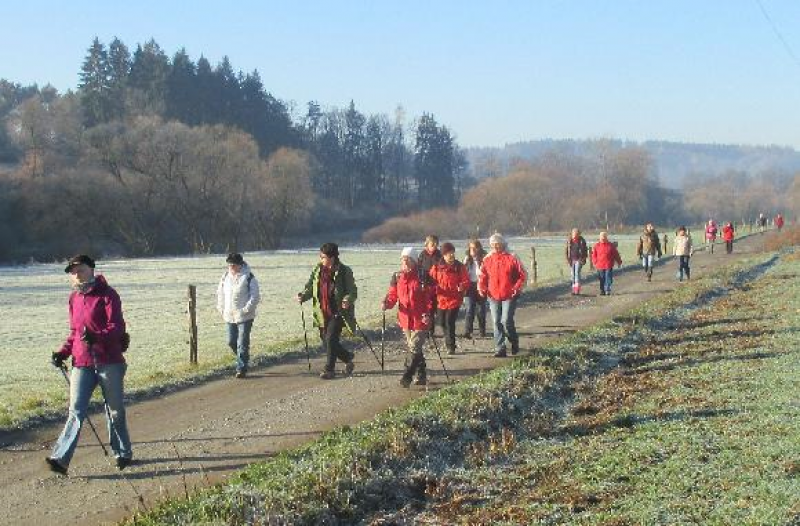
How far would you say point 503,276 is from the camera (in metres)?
15.0

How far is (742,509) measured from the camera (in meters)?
6.71

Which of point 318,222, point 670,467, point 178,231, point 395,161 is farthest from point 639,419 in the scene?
point 395,161

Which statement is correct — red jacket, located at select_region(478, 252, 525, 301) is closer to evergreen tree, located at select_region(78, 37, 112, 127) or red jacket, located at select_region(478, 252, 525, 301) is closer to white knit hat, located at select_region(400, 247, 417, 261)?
white knit hat, located at select_region(400, 247, 417, 261)

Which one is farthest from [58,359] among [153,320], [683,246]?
[683,246]

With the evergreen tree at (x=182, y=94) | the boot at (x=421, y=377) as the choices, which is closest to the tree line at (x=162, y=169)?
the evergreen tree at (x=182, y=94)

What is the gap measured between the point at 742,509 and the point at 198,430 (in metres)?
6.17

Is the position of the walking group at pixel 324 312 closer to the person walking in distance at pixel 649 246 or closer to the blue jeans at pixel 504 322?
the blue jeans at pixel 504 322

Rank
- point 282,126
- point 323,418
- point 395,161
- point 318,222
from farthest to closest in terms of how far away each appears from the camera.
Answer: point 395,161
point 282,126
point 318,222
point 323,418

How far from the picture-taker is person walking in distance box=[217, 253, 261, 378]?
45.8ft

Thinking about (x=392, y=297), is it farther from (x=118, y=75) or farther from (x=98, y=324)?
(x=118, y=75)

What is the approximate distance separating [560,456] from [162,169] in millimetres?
81154

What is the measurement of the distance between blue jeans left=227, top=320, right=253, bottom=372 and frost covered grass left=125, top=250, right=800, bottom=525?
378cm

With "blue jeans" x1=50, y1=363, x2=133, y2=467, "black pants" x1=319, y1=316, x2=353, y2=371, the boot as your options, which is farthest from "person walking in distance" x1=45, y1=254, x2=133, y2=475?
the boot

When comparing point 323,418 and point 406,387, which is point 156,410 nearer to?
point 323,418
